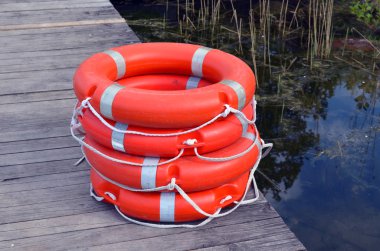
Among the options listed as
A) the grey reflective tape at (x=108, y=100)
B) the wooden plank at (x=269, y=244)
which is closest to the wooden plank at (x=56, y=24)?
the grey reflective tape at (x=108, y=100)

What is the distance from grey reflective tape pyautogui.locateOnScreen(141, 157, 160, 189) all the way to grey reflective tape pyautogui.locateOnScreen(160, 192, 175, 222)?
0.08 meters

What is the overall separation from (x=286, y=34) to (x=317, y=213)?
244cm

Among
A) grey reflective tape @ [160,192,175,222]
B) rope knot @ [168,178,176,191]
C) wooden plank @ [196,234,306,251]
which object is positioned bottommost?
wooden plank @ [196,234,306,251]

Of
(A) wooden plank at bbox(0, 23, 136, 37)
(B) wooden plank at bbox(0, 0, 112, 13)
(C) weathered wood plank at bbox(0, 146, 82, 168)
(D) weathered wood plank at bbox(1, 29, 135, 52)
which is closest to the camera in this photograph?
(C) weathered wood plank at bbox(0, 146, 82, 168)

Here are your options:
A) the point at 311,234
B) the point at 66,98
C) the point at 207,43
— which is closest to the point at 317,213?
the point at 311,234

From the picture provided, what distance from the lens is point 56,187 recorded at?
6.94 feet

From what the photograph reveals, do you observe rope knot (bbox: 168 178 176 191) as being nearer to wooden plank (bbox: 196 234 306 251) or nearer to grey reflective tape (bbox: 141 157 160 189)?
grey reflective tape (bbox: 141 157 160 189)

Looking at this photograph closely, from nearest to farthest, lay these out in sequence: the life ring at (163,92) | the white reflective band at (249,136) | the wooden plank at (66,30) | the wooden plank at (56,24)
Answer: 1. the life ring at (163,92)
2. the white reflective band at (249,136)
3. the wooden plank at (66,30)
4. the wooden plank at (56,24)

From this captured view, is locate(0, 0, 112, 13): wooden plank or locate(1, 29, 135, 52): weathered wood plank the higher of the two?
locate(0, 0, 112, 13): wooden plank

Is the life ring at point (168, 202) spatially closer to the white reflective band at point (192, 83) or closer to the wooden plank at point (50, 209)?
the wooden plank at point (50, 209)

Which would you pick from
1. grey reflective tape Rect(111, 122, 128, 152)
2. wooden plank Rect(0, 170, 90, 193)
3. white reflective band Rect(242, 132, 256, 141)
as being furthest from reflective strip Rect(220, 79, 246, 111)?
wooden plank Rect(0, 170, 90, 193)

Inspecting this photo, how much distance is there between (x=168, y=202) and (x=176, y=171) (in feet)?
0.39

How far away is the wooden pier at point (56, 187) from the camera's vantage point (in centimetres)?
183

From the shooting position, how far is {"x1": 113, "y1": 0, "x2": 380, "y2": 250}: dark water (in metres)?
A: 2.78
